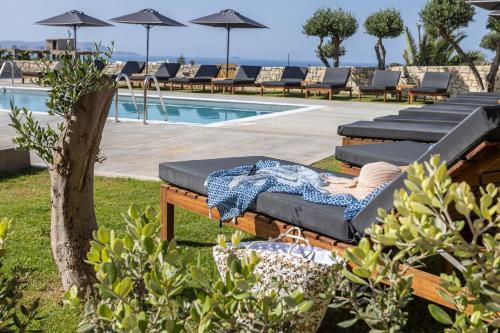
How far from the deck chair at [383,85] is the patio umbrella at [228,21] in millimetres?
5672

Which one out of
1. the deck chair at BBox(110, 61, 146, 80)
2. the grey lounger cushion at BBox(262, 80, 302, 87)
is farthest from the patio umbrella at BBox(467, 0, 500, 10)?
the deck chair at BBox(110, 61, 146, 80)

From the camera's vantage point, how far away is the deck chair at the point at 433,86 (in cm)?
Result: 1692

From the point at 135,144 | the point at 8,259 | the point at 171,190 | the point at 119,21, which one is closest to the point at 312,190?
the point at 171,190

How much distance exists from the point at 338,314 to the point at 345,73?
16505 mm

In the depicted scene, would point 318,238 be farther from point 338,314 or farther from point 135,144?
point 135,144

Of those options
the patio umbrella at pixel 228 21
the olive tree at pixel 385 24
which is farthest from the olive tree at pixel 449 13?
the patio umbrella at pixel 228 21

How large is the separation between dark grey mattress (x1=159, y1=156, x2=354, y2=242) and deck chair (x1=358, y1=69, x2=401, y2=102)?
14.4 metres

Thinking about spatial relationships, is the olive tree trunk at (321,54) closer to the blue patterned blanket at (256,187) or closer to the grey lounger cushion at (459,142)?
the blue patterned blanket at (256,187)

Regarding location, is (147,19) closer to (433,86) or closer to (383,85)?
(383,85)

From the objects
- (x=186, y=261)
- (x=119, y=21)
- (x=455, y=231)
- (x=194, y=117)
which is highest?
(x=119, y=21)

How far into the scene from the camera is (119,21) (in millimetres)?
21984

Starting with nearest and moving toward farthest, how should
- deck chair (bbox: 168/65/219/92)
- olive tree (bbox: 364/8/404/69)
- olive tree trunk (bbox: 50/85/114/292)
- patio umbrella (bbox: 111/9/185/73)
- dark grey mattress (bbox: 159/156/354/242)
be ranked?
dark grey mattress (bbox: 159/156/354/242) < olive tree trunk (bbox: 50/85/114/292) < deck chair (bbox: 168/65/219/92) < patio umbrella (bbox: 111/9/185/73) < olive tree (bbox: 364/8/404/69)

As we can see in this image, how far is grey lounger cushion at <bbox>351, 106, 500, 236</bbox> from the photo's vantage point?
250cm

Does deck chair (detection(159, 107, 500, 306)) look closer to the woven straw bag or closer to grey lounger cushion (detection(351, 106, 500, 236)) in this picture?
grey lounger cushion (detection(351, 106, 500, 236))
